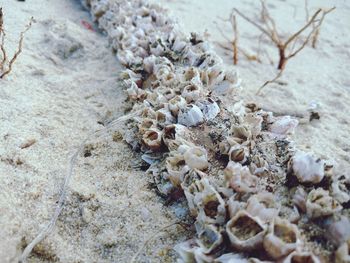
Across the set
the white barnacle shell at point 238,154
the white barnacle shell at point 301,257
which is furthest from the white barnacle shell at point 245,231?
the white barnacle shell at point 238,154

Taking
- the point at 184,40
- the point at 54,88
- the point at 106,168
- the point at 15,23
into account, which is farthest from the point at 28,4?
the point at 106,168

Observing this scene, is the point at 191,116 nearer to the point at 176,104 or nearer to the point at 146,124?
the point at 176,104

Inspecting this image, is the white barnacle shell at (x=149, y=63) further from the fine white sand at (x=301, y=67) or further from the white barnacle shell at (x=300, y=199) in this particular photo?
the white barnacle shell at (x=300, y=199)

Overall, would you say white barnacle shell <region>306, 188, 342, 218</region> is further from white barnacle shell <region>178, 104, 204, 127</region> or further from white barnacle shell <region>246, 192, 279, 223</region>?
white barnacle shell <region>178, 104, 204, 127</region>

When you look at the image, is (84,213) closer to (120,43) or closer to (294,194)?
(294,194)

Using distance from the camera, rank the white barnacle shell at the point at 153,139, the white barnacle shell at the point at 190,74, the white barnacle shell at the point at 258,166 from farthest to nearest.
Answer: the white barnacle shell at the point at 190,74, the white barnacle shell at the point at 153,139, the white barnacle shell at the point at 258,166

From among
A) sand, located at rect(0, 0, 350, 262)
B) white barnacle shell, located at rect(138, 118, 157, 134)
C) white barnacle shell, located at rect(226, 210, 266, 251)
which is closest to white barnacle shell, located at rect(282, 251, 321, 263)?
white barnacle shell, located at rect(226, 210, 266, 251)
